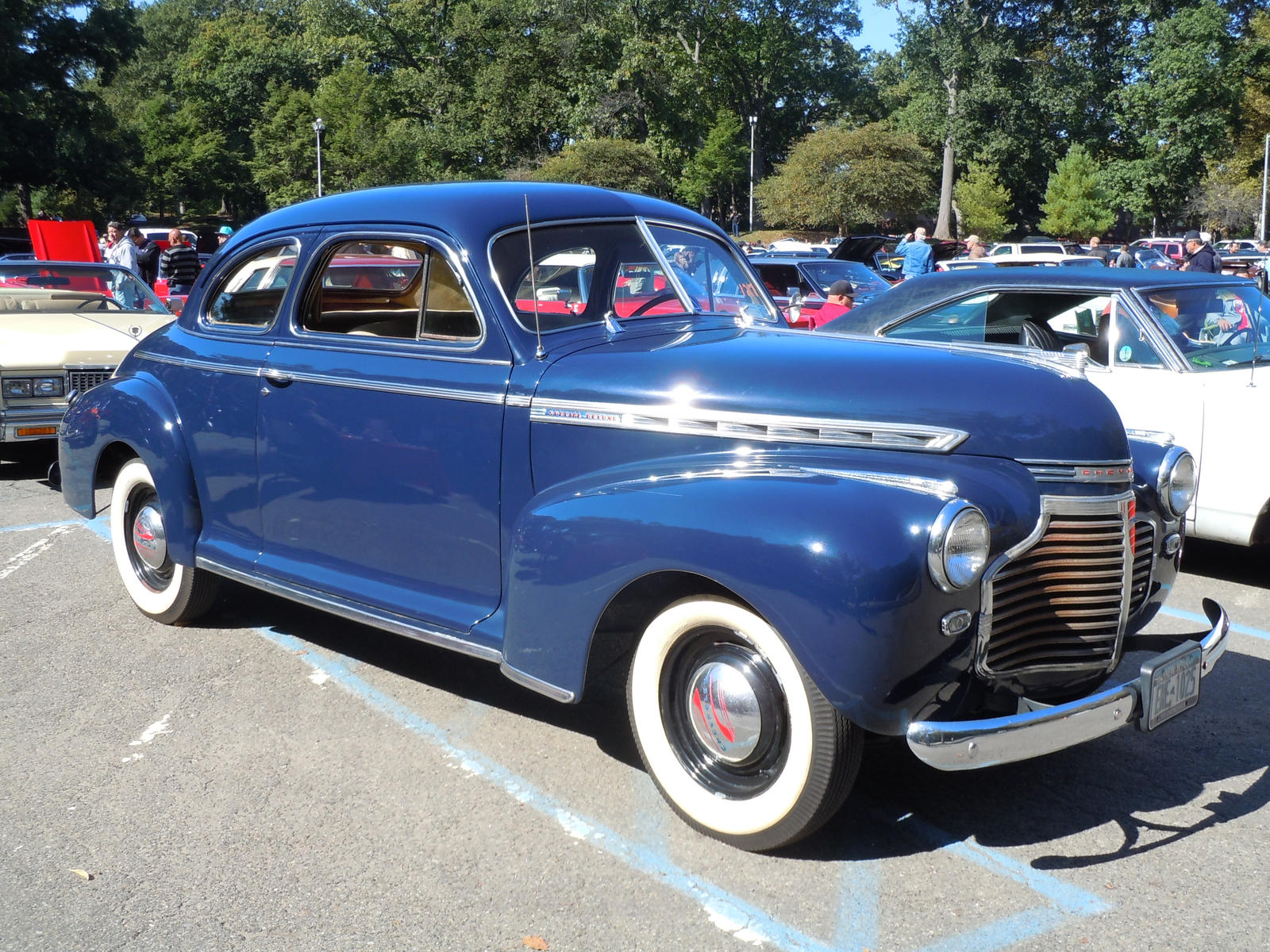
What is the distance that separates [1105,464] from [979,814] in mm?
1160

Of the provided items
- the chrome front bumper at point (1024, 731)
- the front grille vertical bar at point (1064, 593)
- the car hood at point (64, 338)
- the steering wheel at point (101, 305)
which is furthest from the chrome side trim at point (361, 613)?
the steering wheel at point (101, 305)

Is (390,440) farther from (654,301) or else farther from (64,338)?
(64,338)

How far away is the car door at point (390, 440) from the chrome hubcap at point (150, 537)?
3.14ft

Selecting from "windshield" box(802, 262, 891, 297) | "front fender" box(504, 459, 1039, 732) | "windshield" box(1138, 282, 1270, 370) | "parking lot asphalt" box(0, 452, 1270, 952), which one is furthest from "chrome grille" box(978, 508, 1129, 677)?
"windshield" box(802, 262, 891, 297)

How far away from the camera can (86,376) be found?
8.90m

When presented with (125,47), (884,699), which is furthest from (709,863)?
(125,47)

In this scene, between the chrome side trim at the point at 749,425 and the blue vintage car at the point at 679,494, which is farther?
the chrome side trim at the point at 749,425

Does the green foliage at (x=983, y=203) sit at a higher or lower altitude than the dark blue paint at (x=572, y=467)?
higher

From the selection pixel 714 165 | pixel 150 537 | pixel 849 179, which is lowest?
pixel 150 537

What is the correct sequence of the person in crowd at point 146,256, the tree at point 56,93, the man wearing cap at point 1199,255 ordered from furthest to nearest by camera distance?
1. the tree at point 56,93
2. the man wearing cap at point 1199,255
3. the person in crowd at point 146,256

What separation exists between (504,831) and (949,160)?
57.2 meters

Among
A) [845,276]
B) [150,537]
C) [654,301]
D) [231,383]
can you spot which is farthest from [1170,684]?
[845,276]

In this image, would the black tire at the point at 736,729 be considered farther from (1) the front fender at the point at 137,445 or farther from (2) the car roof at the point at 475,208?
(1) the front fender at the point at 137,445

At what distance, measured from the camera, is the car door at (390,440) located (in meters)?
3.97
